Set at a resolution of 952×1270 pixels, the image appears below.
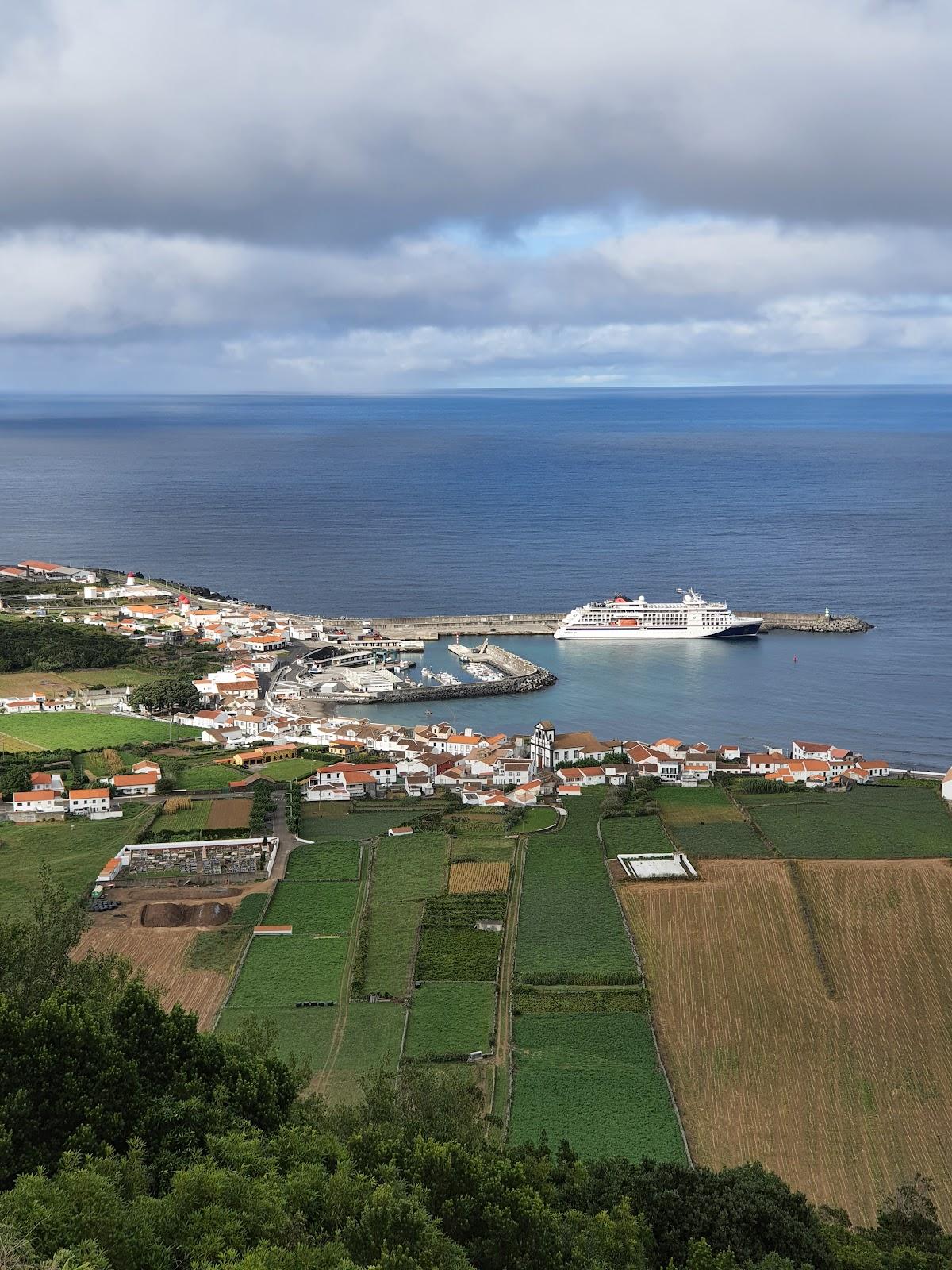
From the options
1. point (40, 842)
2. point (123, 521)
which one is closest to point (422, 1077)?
point (40, 842)

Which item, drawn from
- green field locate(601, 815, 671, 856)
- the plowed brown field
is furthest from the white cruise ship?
the plowed brown field

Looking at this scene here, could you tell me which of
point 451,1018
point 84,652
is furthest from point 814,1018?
point 84,652

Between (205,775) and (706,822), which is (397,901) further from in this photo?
(205,775)

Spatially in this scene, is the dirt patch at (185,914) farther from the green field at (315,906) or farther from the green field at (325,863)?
the green field at (325,863)

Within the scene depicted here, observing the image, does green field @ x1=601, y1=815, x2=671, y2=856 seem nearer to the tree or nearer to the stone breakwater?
the stone breakwater

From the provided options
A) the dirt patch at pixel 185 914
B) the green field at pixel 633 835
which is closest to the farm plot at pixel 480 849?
the green field at pixel 633 835

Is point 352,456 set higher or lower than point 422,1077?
higher

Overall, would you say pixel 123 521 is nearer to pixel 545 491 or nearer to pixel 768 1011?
pixel 545 491
